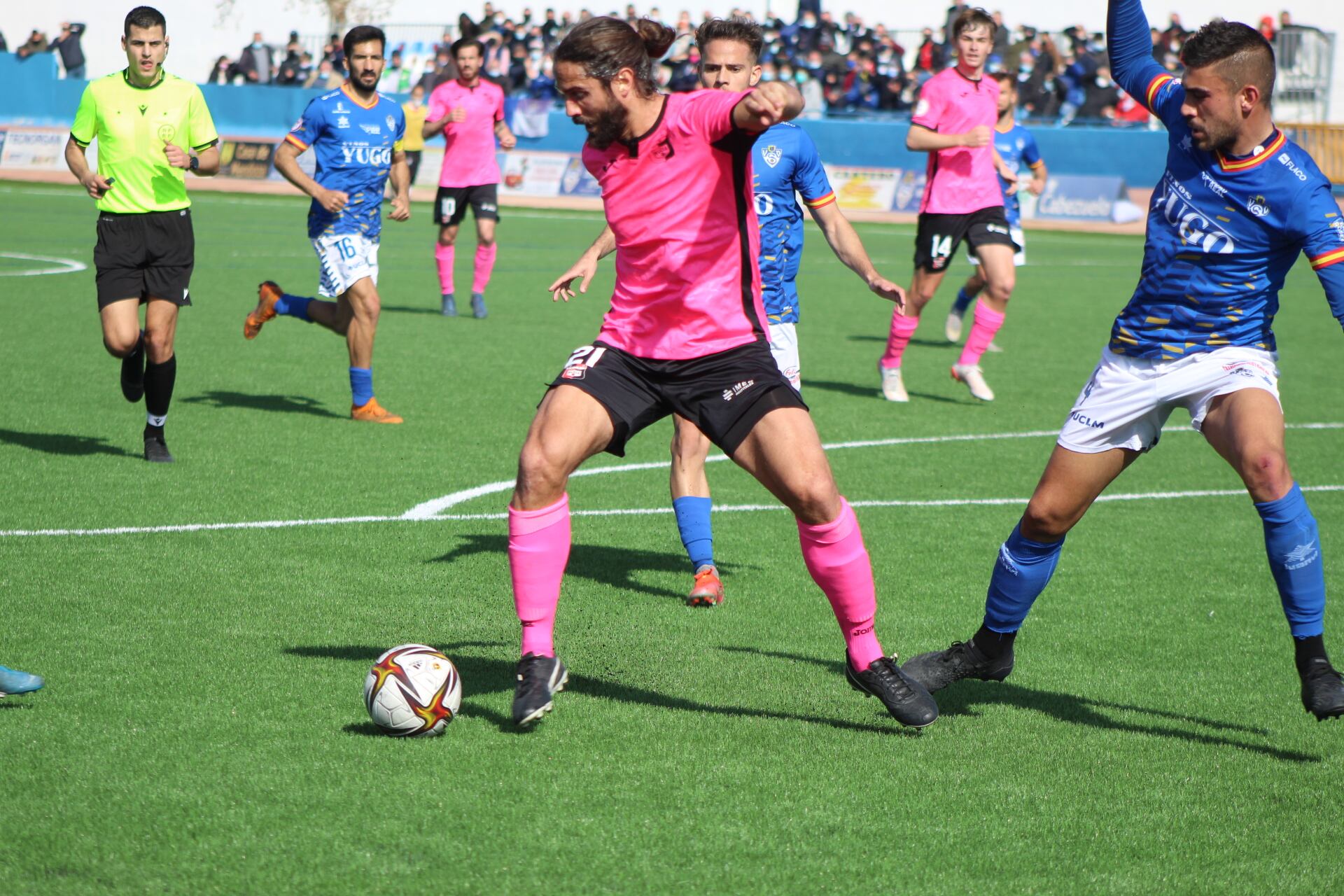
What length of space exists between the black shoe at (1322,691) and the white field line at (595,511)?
3476 mm

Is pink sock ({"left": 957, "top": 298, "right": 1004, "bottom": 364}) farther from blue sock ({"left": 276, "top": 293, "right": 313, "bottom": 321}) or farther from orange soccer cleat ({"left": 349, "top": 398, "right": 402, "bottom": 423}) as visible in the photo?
blue sock ({"left": 276, "top": 293, "right": 313, "bottom": 321})

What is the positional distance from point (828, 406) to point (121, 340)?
501cm

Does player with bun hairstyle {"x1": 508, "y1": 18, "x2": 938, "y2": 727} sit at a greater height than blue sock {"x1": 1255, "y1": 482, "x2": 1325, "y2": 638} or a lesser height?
greater

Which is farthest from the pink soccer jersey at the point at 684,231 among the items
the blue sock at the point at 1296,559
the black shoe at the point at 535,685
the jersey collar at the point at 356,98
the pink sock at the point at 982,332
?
the pink sock at the point at 982,332

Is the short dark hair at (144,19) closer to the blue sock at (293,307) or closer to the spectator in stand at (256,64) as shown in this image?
the blue sock at (293,307)

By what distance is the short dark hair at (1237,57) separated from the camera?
439cm

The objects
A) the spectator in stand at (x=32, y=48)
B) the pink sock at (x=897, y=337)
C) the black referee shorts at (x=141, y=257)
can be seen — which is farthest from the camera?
the spectator in stand at (x=32, y=48)

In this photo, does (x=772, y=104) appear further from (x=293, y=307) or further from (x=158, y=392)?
→ (x=293, y=307)

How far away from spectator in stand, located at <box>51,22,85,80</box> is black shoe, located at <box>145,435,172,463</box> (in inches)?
1446

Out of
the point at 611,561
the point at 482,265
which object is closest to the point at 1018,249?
the point at 482,265

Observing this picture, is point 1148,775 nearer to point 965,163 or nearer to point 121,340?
point 121,340

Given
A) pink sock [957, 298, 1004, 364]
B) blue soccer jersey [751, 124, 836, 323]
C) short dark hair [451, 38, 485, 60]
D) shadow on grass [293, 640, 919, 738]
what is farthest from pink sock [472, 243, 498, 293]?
shadow on grass [293, 640, 919, 738]

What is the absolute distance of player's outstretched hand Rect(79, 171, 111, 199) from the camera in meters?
7.76

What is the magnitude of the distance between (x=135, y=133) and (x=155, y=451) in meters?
1.73
